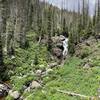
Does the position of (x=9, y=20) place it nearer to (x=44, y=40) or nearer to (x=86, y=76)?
(x=44, y=40)

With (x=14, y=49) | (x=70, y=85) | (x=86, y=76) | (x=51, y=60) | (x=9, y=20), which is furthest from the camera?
(x=9, y=20)

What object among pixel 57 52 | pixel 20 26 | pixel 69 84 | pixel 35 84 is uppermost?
pixel 20 26

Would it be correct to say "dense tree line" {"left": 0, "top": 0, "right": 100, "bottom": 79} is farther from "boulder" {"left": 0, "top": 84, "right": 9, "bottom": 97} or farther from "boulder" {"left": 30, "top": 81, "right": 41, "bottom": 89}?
"boulder" {"left": 30, "top": 81, "right": 41, "bottom": 89}

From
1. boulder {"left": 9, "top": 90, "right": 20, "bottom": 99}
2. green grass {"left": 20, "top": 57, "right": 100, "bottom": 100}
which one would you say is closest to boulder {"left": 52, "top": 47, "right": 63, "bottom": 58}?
green grass {"left": 20, "top": 57, "right": 100, "bottom": 100}

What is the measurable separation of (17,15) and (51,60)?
12.8 metres

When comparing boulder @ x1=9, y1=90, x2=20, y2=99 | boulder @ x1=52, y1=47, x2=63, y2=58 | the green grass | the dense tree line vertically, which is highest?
the dense tree line

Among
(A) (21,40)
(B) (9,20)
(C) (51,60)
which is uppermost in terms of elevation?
(B) (9,20)

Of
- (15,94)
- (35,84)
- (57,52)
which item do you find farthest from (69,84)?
(57,52)

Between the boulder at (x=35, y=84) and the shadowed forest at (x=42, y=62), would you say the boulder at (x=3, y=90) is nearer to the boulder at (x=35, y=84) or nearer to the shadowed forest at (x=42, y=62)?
the shadowed forest at (x=42, y=62)

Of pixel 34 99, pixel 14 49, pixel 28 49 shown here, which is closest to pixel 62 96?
pixel 34 99

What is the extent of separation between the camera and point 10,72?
3167cm

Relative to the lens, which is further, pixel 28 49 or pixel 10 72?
pixel 28 49

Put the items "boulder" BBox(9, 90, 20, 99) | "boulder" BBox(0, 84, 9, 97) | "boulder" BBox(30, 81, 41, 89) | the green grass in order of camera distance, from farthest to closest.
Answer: "boulder" BBox(0, 84, 9, 97)
"boulder" BBox(30, 81, 41, 89)
"boulder" BBox(9, 90, 20, 99)
the green grass

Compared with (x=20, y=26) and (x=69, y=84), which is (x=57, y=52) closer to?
(x=20, y=26)
